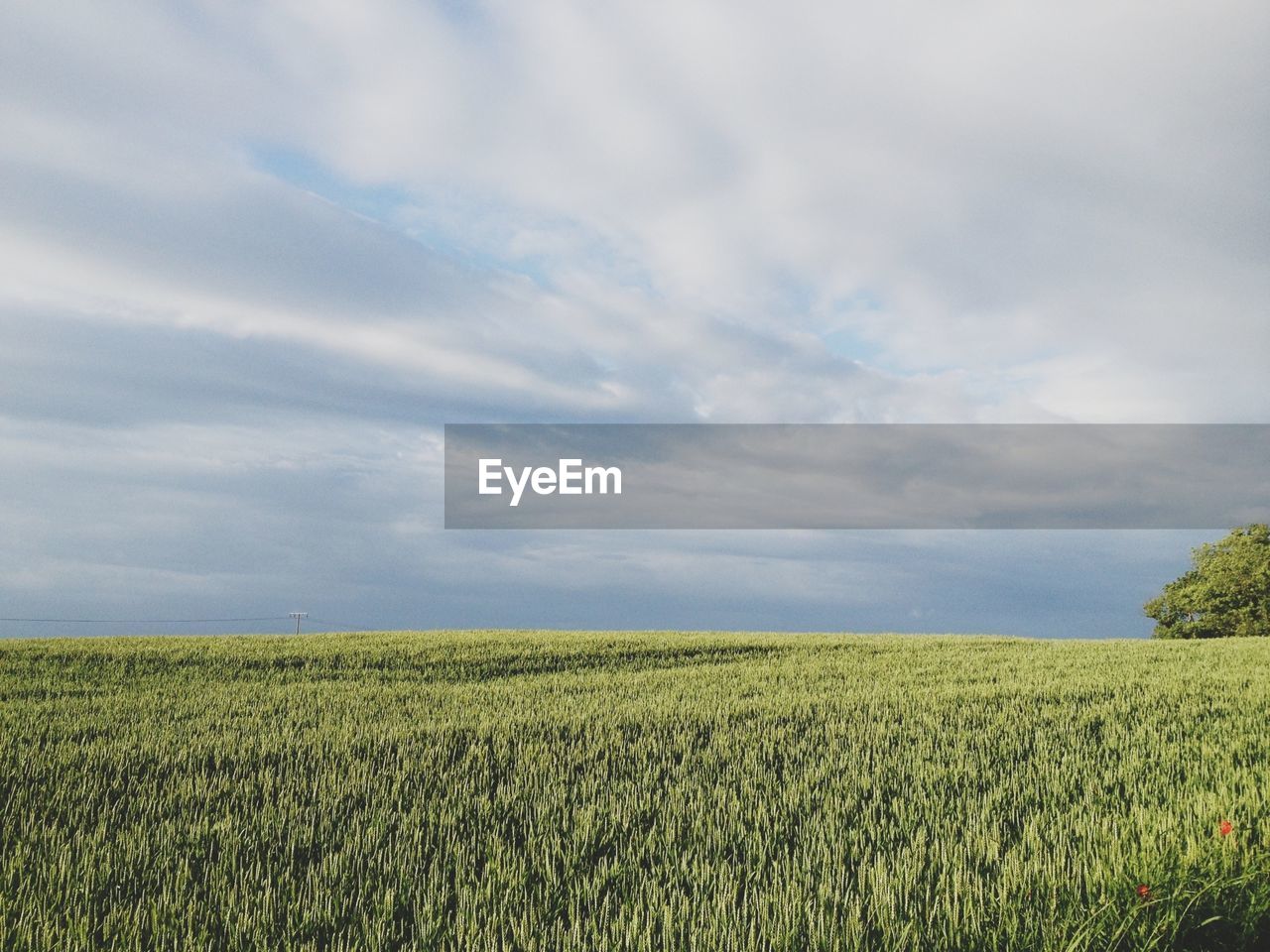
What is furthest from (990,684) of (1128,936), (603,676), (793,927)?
(793,927)

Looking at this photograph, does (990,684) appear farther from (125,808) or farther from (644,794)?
(125,808)

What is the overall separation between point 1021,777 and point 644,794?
4163 millimetres

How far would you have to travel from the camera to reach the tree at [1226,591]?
4728cm

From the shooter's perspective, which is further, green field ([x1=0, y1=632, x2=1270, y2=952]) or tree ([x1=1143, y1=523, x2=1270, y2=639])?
tree ([x1=1143, y1=523, x2=1270, y2=639])

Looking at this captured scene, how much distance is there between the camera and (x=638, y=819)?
7.10m

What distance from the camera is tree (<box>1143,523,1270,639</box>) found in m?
47.3

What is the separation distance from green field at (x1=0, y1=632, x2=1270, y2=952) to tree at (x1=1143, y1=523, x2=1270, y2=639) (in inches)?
1555

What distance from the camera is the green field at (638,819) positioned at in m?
4.84

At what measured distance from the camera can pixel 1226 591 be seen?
48.3 metres

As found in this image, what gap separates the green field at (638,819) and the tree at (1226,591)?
39486 mm

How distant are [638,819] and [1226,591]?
54.6 meters

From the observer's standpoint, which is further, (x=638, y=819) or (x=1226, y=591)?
(x=1226, y=591)

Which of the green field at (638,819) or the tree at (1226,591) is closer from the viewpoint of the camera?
the green field at (638,819)

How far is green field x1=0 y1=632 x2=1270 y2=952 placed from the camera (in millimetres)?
4844
